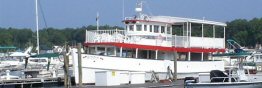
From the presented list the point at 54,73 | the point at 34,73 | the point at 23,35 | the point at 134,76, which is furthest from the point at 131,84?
the point at 23,35

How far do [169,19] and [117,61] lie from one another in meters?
6.44

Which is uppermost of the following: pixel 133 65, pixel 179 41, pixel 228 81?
pixel 179 41

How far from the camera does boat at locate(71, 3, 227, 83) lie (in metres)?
42.1

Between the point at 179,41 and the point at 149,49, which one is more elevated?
the point at 179,41

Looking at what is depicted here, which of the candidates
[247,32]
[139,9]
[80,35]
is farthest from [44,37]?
[139,9]

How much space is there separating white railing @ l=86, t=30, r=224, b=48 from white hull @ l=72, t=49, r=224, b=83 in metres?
1.28

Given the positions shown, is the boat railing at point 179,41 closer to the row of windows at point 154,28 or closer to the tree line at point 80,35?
the row of windows at point 154,28

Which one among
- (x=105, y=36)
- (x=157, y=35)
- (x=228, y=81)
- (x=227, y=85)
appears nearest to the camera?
(x=227, y=85)

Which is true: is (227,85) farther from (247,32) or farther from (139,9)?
(247,32)

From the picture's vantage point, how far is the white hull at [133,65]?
41375 mm

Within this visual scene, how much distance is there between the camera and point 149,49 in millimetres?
44219

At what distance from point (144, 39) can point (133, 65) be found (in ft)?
6.82

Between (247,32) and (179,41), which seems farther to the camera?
(247,32)

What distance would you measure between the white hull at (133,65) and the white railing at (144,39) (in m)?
1.28
